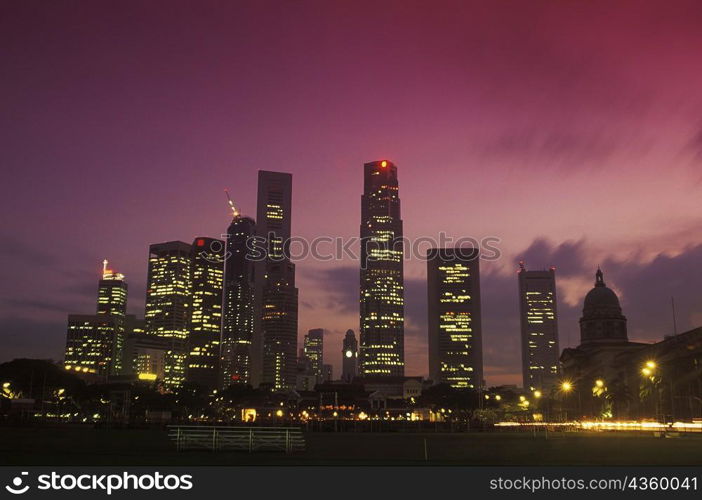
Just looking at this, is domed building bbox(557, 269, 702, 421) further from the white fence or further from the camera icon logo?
the camera icon logo

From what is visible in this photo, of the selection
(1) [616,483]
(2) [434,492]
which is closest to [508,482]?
(2) [434,492]

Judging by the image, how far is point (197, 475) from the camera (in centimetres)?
2103

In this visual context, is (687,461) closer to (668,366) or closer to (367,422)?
(367,422)

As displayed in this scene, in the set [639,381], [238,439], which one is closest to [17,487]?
[238,439]

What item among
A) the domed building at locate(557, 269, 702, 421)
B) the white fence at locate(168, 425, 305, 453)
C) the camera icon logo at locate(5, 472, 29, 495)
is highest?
the domed building at locate(557, 269, 702, 421)

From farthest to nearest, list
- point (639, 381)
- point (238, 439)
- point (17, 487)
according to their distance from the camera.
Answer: point (639, 381)
point (238, 439)
point (17, 487)

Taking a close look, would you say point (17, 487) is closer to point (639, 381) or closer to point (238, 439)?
point (238, 439)

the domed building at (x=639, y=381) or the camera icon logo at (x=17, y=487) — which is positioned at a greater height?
the domed building at (x=639, y=381)

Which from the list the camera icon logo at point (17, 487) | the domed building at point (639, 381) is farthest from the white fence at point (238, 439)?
the domed building at point (639, 381)

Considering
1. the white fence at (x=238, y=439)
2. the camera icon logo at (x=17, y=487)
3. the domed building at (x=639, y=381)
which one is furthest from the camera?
the domed building at (x=639, y=381)

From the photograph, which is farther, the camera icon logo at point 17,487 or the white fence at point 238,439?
the white fence at point 238,439

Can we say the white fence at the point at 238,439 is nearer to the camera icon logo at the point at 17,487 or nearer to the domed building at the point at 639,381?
the camera icon logo at the point at 17,487

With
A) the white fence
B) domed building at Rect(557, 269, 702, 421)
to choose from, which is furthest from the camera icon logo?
domed building at Rect(557, 269, 702, 421)

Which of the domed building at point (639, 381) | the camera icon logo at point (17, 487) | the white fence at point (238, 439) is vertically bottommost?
the camera icon logo at point (17, 487)
